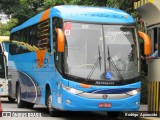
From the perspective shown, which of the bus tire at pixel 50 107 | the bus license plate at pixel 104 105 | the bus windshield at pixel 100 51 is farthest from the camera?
the bus tire at pixel 50 107

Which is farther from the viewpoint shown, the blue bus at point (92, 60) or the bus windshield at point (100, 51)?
the bus windshield at point (100, 51)

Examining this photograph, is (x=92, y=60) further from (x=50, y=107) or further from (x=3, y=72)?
(x=3, y=72)

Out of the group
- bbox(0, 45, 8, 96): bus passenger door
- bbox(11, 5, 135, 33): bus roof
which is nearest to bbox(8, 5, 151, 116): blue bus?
bbox(11, 5, 135, 33): bus roof

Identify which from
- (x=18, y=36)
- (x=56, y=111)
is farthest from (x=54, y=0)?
(x=56, y=111)

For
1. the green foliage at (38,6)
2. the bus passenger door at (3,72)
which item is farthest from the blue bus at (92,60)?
the bus passenger door at (3,72)

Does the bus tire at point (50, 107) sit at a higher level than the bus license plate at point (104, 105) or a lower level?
lower

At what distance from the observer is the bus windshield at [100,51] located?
1234 centimetres

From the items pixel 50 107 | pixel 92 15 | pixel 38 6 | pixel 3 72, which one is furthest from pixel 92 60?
pixel 38 6

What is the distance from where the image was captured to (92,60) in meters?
12.4

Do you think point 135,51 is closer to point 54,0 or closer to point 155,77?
point 155,77

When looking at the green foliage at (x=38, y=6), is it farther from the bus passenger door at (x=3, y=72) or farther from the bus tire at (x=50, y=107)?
the bus tire at (x=50, y=107)

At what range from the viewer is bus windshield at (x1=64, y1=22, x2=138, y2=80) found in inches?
486

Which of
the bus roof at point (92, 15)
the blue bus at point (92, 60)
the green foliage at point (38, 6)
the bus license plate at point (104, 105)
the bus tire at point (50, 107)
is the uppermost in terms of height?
the green foliage at point (38, 6)

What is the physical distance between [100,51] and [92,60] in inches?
14.8
